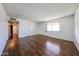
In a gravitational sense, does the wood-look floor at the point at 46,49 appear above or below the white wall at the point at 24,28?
below

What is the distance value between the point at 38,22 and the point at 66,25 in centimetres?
170

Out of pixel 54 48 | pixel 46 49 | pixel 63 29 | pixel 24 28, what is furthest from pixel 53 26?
pixel 24 28

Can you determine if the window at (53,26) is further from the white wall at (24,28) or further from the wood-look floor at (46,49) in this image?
the white wall at (24,28)

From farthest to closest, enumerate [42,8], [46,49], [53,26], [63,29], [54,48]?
1. [63,29]
2. [53,26]
3. [54,48]
4. [46,49]
5. [42,8]

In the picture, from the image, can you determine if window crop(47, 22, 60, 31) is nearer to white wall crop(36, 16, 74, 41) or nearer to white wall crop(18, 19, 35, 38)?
white wall crop(36, 16, 74, 41)

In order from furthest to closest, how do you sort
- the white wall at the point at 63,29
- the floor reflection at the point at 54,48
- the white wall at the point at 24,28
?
1. the white wall at the point at 24,28
2. the white wall at the point at 63,29
3. the floor reflection at the point at 54,48

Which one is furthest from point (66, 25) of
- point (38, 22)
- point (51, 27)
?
point (38, 22)

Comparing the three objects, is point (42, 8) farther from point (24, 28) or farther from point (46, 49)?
point (24, 28)

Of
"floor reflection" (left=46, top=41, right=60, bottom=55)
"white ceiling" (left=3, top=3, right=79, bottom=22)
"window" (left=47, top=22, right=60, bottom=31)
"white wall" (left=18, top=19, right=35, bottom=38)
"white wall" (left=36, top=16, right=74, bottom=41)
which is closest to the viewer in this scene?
"white ceiling" (left=3, top=3, right=79, bottom=22)

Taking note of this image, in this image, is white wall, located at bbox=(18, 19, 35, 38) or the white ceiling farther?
white wall, located at bbox=(18, 19, 35, 38)

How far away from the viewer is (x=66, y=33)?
5.18 meters

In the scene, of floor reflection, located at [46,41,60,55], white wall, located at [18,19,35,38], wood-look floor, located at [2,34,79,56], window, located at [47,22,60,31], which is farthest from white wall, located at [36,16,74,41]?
white wall, located at [18,19,35,38]

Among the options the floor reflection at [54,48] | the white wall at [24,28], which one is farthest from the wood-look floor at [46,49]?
the white wall at [24,28]

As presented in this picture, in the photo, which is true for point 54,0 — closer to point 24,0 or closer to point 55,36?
point 24,0
